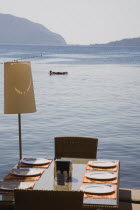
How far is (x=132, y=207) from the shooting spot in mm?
4160

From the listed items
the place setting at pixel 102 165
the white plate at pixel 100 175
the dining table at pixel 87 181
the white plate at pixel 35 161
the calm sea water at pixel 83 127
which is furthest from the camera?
the calm sea water at pixel 83 127

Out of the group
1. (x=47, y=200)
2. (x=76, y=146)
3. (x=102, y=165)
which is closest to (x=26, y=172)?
(x=102, y=165)

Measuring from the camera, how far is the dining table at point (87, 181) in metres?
3.48

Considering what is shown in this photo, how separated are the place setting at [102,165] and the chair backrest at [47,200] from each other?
985mm

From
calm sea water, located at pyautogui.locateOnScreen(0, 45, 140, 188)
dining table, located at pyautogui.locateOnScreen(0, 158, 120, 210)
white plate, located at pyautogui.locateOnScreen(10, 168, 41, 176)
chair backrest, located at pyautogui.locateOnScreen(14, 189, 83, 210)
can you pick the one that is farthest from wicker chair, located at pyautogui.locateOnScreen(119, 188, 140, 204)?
calm sea water, located at pyautogui.locateOnScreen(0, 45, 140, 188)

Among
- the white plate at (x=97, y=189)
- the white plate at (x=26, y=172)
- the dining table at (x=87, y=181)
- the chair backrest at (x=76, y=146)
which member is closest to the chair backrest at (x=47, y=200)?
the dining table at (x=87, y=181)

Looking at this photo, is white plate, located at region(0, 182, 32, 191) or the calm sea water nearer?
white plate, located at region(0, 182, 32, 191)

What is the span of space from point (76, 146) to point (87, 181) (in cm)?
117

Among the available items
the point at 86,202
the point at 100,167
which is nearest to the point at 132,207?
the point at 100,167

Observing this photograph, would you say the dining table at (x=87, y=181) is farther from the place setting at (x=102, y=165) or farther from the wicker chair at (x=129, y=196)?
the wicker chair at (x=129, y=196)

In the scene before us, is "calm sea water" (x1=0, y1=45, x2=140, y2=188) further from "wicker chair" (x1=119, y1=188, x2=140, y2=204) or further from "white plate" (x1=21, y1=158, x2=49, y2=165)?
"white plate" (x1=21, y1=158, x2=49, y2=165)

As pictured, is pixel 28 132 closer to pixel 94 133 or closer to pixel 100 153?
pixel 94 133

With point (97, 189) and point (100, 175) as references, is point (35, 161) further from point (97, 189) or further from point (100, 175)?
point (97, 189)

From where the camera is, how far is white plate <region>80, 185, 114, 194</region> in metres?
3.64
